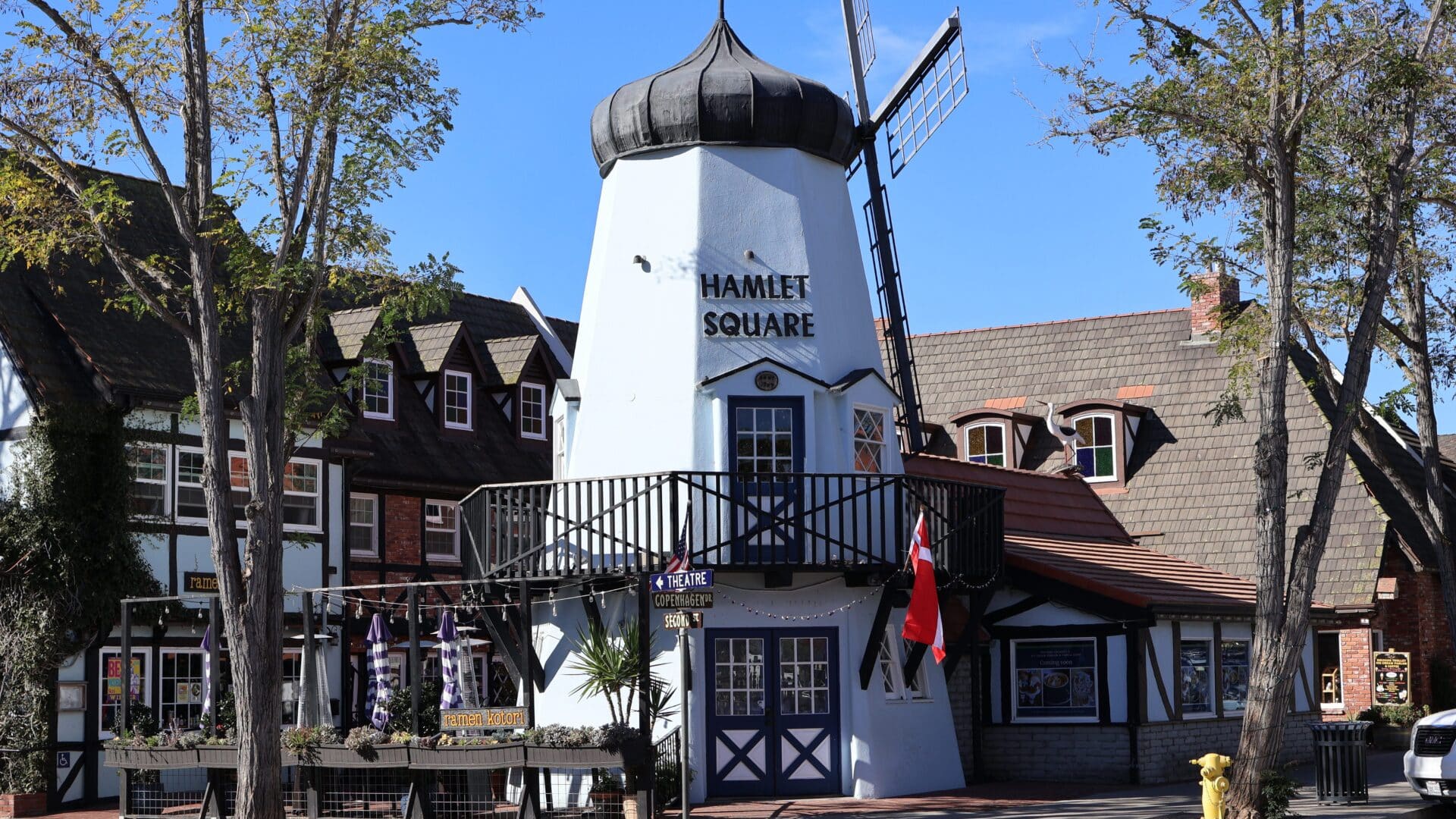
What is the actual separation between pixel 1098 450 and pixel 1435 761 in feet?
43.9

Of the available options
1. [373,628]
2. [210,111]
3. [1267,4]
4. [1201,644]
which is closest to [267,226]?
[210,111]

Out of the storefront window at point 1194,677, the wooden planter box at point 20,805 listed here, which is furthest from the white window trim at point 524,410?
the storefront window at point 1194,677

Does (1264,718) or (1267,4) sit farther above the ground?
(1267,4)

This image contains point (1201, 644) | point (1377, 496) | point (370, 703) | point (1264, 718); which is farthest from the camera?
point (1377, 496)

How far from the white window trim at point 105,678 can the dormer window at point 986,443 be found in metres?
16.1

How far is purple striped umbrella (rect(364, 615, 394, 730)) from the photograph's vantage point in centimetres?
1992

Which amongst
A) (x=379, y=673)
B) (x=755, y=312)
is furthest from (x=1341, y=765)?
(x=379, y=673)

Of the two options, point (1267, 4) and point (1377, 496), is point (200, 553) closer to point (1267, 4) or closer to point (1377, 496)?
point (1267, 4)

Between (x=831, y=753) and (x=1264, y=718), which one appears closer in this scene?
(x=1264, y=718)

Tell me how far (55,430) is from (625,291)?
8405mm

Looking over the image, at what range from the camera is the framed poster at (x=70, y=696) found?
23484 mm

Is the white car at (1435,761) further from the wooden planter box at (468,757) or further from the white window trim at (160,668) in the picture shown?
the white window trim at (160,668)

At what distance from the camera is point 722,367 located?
870 inches

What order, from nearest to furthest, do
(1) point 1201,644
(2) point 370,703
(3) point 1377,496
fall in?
(2) point 370,703
(1) point 1201,644
(3) point 1377,496
